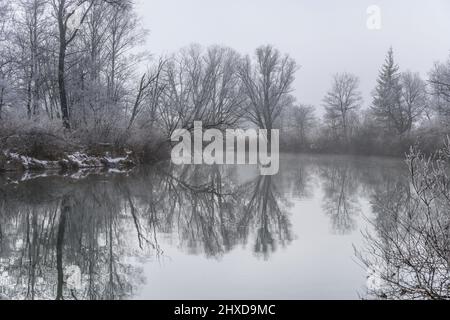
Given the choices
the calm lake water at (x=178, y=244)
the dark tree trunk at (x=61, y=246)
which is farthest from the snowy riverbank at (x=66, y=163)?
the dark tree trunk at (x=61, y=246)

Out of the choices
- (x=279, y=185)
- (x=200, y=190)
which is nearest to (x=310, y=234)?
(x=200, y=190)

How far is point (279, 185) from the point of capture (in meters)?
16.4

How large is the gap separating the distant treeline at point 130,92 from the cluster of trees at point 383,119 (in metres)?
0.14

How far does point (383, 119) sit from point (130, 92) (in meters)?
26.1

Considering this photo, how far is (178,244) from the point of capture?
7.10m

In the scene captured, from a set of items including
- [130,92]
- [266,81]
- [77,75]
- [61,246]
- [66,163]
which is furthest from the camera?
[266,81]

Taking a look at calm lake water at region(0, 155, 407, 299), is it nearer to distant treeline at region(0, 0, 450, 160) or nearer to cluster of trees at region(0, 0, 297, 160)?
distant treeline at region(0, 0, 450, 160)

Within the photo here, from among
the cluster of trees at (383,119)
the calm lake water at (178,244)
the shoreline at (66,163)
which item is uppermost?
the cluster of trees at (383,119)

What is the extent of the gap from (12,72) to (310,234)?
2210 centimetres

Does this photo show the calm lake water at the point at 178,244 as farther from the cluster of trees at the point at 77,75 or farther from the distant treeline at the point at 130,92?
the cluster of trees at the point at 77,75

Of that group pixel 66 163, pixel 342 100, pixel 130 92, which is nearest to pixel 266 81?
pixel 342 100

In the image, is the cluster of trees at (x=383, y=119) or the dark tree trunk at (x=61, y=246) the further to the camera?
the cluster of trees at (x=383, y=119)

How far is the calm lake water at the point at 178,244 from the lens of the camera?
493cm

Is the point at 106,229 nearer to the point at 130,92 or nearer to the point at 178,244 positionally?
the point at 178,244
